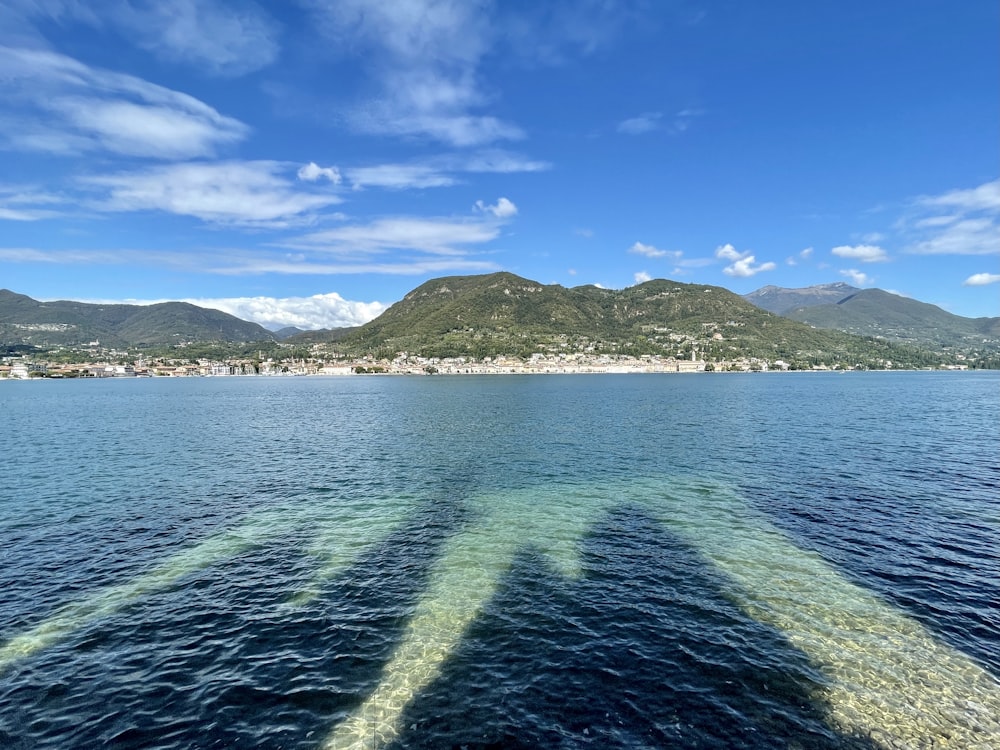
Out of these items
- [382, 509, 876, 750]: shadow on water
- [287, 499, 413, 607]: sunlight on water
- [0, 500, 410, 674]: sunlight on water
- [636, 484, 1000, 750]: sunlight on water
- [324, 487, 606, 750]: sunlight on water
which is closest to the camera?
[382, 509, 876, 750]: shadow on water

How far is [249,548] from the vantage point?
24250 mm

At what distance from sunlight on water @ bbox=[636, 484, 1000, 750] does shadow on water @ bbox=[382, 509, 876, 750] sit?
76 cm

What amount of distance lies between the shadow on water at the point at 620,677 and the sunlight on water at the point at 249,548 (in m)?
8.50

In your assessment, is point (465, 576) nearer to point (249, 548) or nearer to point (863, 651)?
point (249, 548)

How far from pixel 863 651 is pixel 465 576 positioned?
45.9 ft

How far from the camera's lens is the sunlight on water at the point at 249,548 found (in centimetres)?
1647

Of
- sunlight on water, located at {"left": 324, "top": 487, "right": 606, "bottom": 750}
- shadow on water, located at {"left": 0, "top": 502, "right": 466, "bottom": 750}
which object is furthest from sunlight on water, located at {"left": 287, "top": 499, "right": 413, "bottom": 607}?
sunlight on water, located at {"left": 324, "top": 487, "right": 606, "bottom": 750}

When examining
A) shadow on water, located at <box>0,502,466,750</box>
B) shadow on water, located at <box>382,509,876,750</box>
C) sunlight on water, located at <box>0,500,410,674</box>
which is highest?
shadow on water, located at <box>382,509,876,750</box>

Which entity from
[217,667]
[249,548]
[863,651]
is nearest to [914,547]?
[863,651]

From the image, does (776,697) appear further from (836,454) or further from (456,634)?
(836,454)

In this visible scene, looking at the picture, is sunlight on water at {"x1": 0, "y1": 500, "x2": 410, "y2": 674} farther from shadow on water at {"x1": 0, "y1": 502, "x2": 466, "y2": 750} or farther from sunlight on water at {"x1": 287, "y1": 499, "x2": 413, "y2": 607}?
shadow on water at {"x1": 0, "y1": 502, "x2": 466, "y2": 750}

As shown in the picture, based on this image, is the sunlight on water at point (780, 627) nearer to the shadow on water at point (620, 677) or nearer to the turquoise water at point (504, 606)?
the turquoise water at point (504, 606)

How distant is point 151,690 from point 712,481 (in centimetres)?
3542

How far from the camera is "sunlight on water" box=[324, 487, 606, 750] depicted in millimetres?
12453
